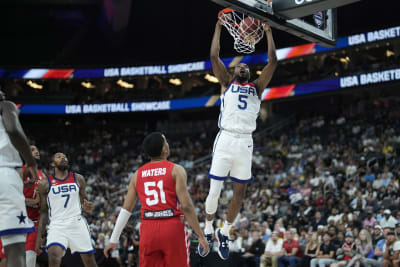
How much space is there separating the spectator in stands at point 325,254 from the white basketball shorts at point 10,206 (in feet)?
28.9

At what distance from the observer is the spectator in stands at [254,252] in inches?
521

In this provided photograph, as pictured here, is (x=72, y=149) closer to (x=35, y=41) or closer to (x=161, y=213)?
(x=35, y=41)

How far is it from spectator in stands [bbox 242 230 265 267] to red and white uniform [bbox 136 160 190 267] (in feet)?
27.6

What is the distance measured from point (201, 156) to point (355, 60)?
9.74 meters

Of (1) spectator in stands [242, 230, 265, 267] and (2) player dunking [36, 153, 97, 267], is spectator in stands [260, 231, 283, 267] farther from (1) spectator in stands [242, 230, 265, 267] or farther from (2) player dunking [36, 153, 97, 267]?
(2) player dunking [36, 153, 97, 267]

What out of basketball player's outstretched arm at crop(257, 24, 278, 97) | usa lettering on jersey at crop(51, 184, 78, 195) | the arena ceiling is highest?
the arena ceiling

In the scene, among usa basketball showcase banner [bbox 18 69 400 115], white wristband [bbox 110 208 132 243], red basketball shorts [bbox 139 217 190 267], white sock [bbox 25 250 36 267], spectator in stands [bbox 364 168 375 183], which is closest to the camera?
red basketball shorts [bbox 139 217 190 267]

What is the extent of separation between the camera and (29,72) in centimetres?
2973

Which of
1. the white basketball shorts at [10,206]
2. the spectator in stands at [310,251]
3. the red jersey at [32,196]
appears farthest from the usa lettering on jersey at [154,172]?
the spectator in stands at [310,251]

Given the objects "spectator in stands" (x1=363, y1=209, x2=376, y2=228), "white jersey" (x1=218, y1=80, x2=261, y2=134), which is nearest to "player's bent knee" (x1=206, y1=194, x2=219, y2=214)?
"white jersey" (x1=218, y1=80, x2=261, y2=134)

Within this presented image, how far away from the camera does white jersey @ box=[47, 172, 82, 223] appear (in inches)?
314

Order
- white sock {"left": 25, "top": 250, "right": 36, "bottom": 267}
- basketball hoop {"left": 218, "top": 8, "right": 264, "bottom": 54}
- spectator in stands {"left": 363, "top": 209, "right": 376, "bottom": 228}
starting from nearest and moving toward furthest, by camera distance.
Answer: white sock {"left": 25, "top": 250, "right": 36, "bottom": 267}, basketball hoop {"left": 218, "top": 8, "right": 264, "bottom": 54}, spectator in stands {"left": 363, "top": 209, "right": 376, "bottom": 228}

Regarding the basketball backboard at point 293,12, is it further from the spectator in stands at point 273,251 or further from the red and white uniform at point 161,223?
the spectator in stands at point 273,251

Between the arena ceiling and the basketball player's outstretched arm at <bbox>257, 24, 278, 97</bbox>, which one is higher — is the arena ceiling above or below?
above
